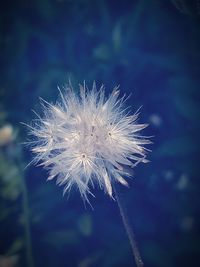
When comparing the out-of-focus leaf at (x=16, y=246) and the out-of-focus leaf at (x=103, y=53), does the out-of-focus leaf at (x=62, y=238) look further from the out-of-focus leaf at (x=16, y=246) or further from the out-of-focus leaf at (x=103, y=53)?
the out-of-focus leaf at (x=103, y=53)

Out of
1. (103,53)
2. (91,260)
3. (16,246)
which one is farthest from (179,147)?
(16,246)

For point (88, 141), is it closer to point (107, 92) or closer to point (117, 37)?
point (107, 92)

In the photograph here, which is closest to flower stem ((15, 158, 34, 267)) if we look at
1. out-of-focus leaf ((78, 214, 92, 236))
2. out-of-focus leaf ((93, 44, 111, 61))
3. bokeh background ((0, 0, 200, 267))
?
bokeh background ((0, 0, 200, 267))

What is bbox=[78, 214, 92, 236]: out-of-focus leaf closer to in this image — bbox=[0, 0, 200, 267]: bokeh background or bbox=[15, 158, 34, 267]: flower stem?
bbox=[0, 0, 200, 267]: bokeh background

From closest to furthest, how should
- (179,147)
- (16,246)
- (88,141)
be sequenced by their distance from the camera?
(88,141), (179,147), (16,246)

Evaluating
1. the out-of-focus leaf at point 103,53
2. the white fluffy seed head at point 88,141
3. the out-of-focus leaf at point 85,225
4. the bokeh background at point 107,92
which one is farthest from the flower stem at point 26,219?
the out-of-focus leaf at point 103,53

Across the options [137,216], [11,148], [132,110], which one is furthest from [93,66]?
[137,216]
